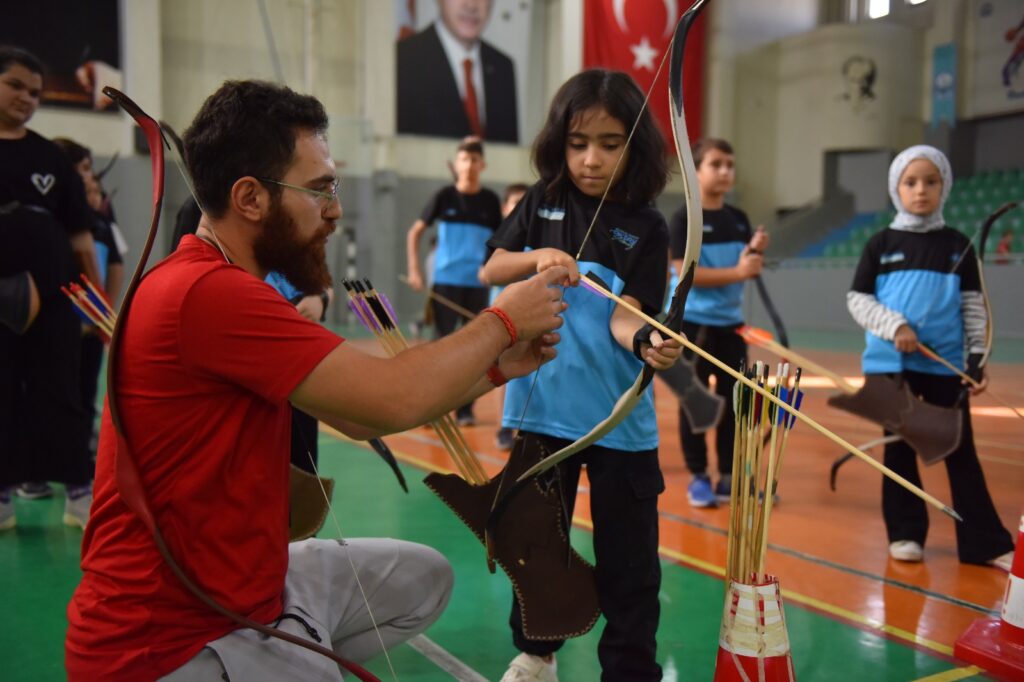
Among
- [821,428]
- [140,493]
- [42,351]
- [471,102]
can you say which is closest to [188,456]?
[140,493]

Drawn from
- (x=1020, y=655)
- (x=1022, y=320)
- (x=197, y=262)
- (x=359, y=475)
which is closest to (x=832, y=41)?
(x=1022, y=320)

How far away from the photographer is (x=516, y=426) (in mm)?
A: 1872

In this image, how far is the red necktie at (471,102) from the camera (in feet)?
46.0

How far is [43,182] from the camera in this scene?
2.92 meters

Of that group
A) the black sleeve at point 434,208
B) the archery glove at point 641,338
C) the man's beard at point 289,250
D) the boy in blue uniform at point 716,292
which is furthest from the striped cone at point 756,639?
the black sleeve at point 434,208

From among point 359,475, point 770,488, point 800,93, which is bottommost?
Result: point 359,475

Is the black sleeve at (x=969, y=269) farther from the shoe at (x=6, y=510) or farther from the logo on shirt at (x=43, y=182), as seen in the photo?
the shoe at (x=6, y=510)

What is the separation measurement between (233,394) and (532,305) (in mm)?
474

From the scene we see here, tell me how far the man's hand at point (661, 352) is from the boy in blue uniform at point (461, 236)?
372 centimetres

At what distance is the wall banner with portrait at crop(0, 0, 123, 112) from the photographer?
11250 millimetres

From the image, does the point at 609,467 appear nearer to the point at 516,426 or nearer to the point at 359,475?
the point at 516,426

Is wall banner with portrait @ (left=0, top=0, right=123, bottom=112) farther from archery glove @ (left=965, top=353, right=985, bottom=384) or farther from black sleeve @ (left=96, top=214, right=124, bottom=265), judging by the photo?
archery glove @ (left=965, top=353, right=985, bottom=384)

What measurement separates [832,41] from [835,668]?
50.8ft

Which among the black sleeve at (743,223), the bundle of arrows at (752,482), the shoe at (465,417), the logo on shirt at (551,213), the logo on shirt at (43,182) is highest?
the logo on shirt at (43,182)
